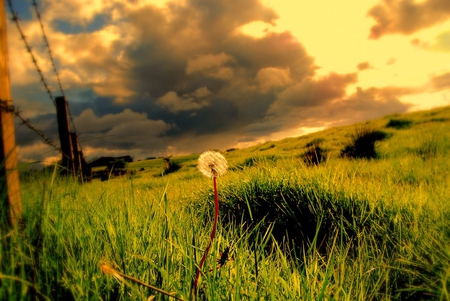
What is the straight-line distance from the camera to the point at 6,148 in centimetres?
166

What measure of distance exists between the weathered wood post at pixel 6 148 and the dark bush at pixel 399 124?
13908 mm

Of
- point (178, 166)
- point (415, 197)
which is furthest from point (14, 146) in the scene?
point (178, 166)

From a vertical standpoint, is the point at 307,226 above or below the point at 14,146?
below

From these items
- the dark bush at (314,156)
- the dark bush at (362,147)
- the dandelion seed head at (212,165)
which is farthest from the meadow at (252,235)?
the dark bush at (314,156)

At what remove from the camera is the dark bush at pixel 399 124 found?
1296 centimetres

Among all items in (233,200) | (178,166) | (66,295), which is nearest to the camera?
(66,295)

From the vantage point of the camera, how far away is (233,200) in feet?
15.7

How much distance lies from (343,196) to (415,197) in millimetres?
883

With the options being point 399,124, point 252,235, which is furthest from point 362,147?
point 399,124

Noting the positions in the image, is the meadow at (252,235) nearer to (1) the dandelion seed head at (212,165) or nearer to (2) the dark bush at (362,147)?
(2) the dark bush at (362,147)

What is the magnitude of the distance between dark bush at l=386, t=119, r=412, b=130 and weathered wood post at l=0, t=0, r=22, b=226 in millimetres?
13908

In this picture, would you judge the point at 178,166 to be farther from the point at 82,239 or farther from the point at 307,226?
the point at 82,239

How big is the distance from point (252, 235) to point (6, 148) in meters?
3.02

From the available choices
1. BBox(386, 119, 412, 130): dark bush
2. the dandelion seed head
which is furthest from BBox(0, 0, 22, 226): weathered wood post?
BBox(386, 119, 412, 130): dark bush
